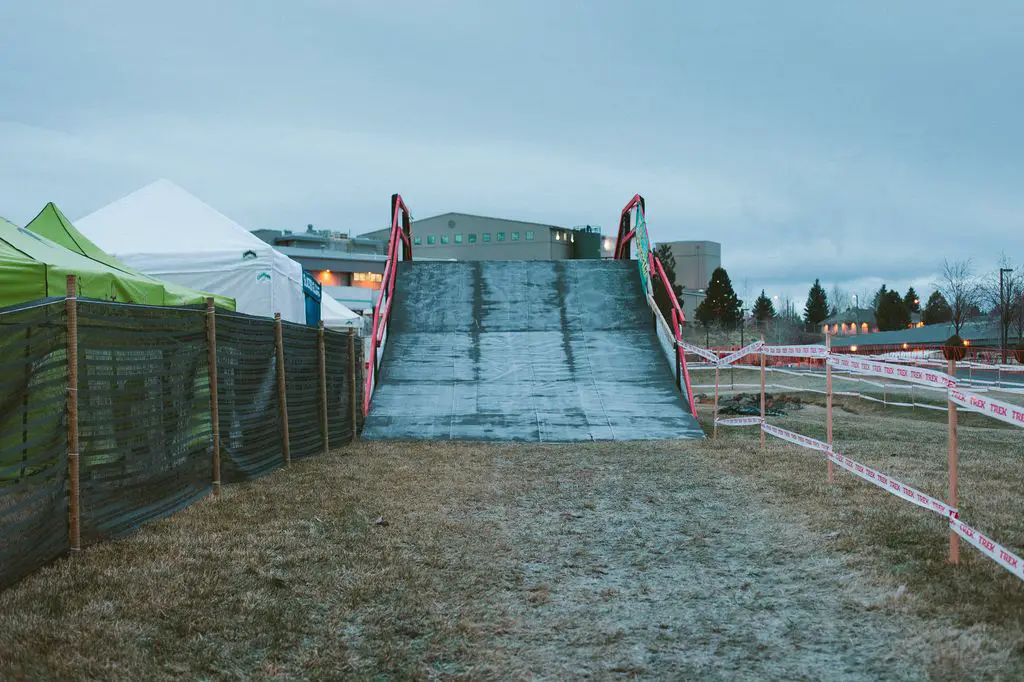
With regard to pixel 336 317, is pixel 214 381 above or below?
below

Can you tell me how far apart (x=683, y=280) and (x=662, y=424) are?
9074cm

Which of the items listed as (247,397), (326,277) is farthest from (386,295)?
(326,277)

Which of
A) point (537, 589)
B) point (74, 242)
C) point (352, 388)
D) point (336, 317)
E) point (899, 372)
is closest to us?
point (537, 589)

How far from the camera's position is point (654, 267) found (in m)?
19.7

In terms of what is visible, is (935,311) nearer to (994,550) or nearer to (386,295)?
(386,295)

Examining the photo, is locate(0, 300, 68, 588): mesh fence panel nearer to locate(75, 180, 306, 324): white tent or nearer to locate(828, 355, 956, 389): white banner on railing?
locate(828, 355, 956, 389): white banner on railing

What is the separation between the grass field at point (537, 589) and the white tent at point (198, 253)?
684 centimetres

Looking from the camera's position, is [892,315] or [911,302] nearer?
[892,315]

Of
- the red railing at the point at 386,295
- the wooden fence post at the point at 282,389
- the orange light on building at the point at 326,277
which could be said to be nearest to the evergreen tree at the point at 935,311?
the orange light on building at the point at 326,277

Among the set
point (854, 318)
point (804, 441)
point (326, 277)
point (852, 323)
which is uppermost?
point (326, 277)

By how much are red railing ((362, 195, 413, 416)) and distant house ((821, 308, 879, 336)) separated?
379 ft

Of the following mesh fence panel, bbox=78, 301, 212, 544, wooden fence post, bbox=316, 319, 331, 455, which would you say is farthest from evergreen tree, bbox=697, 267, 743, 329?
mesh fence panel, bbox=78, 301, 212, 544

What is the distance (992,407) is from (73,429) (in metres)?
6.35

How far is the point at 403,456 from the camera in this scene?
443 inches
